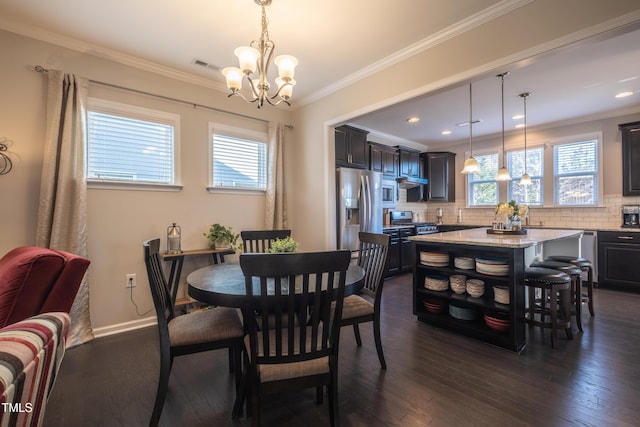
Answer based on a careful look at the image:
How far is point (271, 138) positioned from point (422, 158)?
3.81m

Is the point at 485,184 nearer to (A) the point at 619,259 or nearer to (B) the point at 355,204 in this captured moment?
(A) the point at 619,259

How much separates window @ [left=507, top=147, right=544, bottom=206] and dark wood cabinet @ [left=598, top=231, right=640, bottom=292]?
3.84 feet

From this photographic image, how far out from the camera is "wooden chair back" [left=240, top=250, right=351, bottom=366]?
1239mm

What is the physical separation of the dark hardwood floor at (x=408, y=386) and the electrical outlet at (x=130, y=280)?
1.60ft

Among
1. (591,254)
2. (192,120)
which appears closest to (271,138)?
(192,120)

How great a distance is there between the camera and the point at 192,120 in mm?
3295

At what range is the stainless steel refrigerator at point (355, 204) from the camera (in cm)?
403

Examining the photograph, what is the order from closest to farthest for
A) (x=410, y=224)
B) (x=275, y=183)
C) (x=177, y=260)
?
1. (x=177, y=260)
2. (x=275, y=183)
3. (x=410, y=224)

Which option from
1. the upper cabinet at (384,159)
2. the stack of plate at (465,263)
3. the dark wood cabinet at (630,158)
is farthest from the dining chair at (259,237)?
the dark wood cabinet at (630,158)

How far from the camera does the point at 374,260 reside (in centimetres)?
239

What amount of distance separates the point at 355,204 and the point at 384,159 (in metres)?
1.44

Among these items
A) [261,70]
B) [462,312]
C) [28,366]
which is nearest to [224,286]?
[28,366]

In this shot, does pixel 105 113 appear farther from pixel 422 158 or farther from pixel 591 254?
pixel 591 254

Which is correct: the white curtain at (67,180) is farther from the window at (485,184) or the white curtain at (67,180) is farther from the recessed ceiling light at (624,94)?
the window at (485,184)
